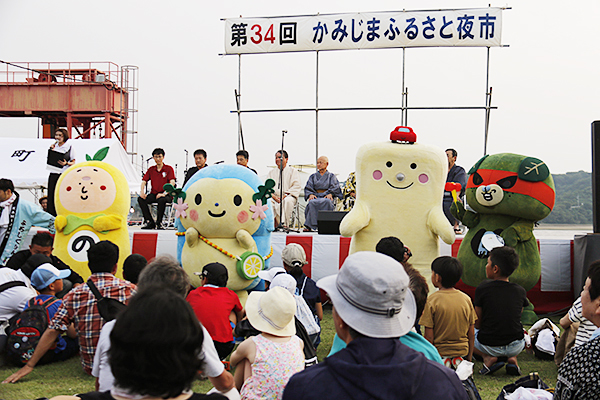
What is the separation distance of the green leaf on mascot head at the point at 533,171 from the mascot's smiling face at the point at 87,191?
13.8 ft

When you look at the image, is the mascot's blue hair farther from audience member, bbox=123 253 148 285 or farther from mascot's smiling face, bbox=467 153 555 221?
mascot's smiling face, bbox=467 153 555 221

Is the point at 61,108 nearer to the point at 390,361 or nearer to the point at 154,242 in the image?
the point at 154,242

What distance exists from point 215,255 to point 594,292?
358 centimetres

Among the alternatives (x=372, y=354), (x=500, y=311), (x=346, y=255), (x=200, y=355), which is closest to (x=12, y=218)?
(x=346, y=255)

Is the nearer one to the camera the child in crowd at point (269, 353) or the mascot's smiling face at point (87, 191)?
the child in crowd at point (269, 353)

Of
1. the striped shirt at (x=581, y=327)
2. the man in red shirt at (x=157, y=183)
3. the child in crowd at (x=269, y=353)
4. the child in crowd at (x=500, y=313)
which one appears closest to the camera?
the child in crowd at (x=269, y=353)

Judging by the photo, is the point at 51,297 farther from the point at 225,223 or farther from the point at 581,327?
the point at 581,327

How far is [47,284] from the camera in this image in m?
4.16

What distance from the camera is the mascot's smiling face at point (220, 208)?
5188mm

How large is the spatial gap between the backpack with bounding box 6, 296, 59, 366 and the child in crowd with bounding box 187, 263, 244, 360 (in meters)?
1.15

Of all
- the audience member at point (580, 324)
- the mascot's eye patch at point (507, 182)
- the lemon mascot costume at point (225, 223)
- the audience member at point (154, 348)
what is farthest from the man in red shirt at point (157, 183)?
the audience member at point (154, 348)

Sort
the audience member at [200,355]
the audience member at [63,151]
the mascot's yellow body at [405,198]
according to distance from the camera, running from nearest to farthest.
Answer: the audience member at [200,355], the mascot's yellow body at [405,198], the audience member at [63,151]

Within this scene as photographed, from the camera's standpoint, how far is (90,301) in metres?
3.46

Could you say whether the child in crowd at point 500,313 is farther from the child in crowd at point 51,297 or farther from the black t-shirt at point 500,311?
the child in crowd at point 51,297
